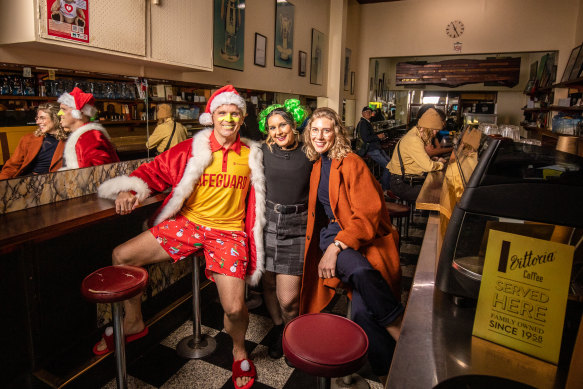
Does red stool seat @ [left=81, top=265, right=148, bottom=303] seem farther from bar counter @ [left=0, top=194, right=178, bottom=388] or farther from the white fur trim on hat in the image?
the white fur trim on hat

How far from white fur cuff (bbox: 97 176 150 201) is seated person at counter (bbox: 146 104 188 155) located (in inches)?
38.4

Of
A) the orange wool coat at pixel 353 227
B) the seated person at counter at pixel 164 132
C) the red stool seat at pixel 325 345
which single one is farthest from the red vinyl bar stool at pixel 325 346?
the seated person at counter at pixel 164 132

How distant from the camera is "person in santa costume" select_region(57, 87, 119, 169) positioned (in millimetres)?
2324

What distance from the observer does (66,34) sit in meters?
2.25

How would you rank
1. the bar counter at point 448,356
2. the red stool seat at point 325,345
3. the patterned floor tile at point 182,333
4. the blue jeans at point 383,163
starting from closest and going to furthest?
the bar counter at point 448,356 → the red stool seat at point 325,345 → the patterned floor tile at point 182,333 → the blue jeans at point 383,163

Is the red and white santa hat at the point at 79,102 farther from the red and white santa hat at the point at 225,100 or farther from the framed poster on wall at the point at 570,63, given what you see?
the framed poster on wall at the point at 570,63

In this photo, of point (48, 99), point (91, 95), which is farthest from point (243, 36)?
point (48, 99)

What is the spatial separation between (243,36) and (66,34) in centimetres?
276

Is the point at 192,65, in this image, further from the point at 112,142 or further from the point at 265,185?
the point at 265,185

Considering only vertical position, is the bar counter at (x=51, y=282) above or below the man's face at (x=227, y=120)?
below

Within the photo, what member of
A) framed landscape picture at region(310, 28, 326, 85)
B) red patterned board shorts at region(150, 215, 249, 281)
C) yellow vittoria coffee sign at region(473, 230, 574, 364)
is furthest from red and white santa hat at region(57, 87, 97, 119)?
framed landscape picture at region(310, 28, 326, 85)

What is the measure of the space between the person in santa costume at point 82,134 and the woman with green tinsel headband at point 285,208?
1.16m

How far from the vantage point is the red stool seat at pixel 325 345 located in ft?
3.99

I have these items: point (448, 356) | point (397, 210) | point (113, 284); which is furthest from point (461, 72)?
point (448, 356)
